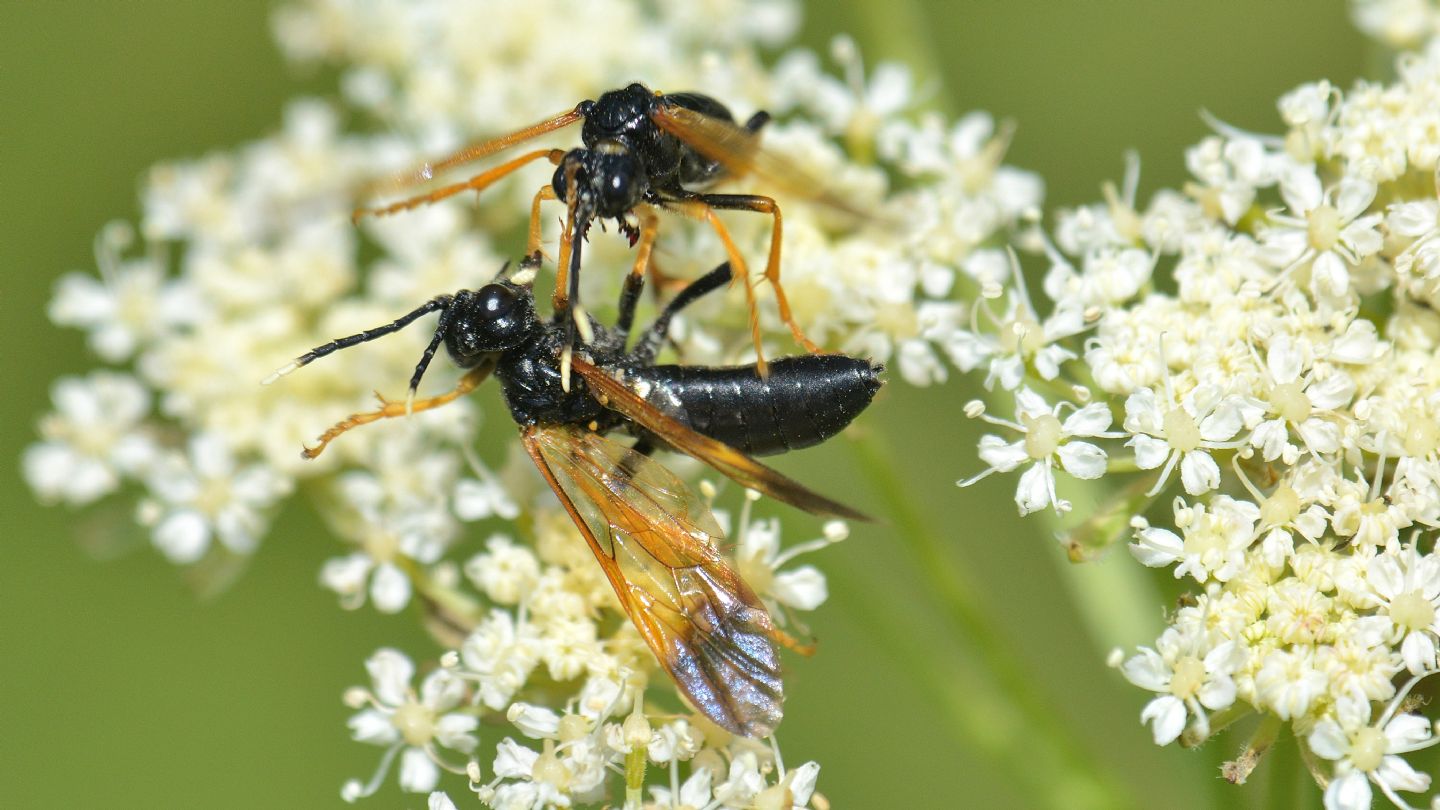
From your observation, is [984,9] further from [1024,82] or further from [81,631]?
[81,631]

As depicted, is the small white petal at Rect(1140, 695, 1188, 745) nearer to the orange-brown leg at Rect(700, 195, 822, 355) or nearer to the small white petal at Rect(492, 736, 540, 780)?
the orange-brown leg at Rect(700, 195, 822, 355)

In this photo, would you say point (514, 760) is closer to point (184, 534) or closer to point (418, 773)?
point (418, 773)

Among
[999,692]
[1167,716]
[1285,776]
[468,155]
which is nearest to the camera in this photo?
[1167,716]

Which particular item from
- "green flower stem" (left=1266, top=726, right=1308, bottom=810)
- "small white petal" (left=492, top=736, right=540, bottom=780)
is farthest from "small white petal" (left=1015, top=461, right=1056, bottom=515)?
"small white petal" (left=492, top=736, right=540, bottom=780)

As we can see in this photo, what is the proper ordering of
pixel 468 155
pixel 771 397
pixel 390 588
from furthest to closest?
pixel 390 588
pixel 468 155
pixel 771 397

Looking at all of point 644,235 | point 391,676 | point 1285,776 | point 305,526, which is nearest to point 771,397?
point 644,235
